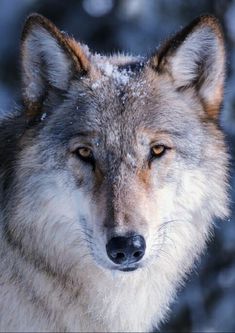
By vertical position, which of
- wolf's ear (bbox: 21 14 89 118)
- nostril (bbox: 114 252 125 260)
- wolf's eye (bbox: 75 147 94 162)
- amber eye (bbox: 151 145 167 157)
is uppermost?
wolf's ear (bbox: 21 14 89 118)

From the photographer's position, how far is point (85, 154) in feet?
14.3

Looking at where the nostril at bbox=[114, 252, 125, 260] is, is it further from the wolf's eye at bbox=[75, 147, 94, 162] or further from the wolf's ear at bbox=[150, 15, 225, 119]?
the wolf's ear at bbox=[150, 15, 225, 119]

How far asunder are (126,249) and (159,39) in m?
7.49

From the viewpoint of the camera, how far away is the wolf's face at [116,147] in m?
4.29

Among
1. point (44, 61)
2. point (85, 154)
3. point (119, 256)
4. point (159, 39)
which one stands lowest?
point (119, 256)

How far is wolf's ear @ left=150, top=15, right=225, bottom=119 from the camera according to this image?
4.52 metres

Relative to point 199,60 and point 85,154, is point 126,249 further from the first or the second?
point 199,60

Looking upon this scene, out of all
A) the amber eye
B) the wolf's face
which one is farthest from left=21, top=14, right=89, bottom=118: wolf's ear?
the amber eye

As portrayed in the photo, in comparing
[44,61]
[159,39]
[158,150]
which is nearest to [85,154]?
[158,150]

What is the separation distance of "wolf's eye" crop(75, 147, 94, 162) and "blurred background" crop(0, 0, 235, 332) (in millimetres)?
5564

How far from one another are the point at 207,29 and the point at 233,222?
18.5 ft

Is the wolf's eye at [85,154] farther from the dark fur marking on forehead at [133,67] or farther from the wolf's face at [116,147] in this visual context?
the dark fur marking on forehead at [133,67]

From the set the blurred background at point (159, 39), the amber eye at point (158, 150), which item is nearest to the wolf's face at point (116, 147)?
the amber eye at point (158, 150)

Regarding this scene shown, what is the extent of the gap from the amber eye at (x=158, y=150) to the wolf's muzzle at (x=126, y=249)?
533 mm
